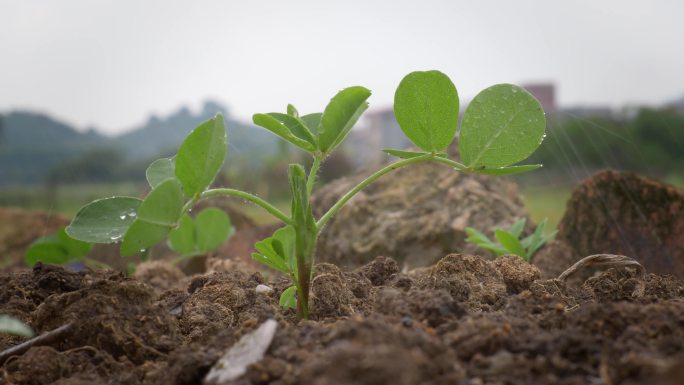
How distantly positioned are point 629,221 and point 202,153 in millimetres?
1149

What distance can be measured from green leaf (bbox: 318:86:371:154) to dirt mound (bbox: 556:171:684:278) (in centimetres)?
92

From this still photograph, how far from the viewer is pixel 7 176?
436 centimetres

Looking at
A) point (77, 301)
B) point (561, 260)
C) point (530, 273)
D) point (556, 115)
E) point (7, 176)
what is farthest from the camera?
point (7, 176)

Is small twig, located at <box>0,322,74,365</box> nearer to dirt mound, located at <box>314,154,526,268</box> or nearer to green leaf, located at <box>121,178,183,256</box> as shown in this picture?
green leaf, located at <box>121,178,183,256</box>

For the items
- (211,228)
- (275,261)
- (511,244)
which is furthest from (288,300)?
(211,228)

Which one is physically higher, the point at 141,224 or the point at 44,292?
the point at 141,224

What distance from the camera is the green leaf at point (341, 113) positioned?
31.7 inches

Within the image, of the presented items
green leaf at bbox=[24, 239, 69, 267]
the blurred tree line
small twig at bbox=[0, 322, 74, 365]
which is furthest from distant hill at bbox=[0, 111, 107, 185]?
small twig at bbox=[0, 322, 74, 365]

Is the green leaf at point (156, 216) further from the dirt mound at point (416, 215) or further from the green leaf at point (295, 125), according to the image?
the dirt mound at point (416, 215)

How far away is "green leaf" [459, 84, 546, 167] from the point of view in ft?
2.83

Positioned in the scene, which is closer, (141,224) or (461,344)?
(461,344)

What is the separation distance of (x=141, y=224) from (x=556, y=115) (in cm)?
136

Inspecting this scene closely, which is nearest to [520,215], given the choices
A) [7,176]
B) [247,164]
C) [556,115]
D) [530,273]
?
[556,115]

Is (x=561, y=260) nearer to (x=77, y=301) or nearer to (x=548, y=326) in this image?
(x=548, y=326)
